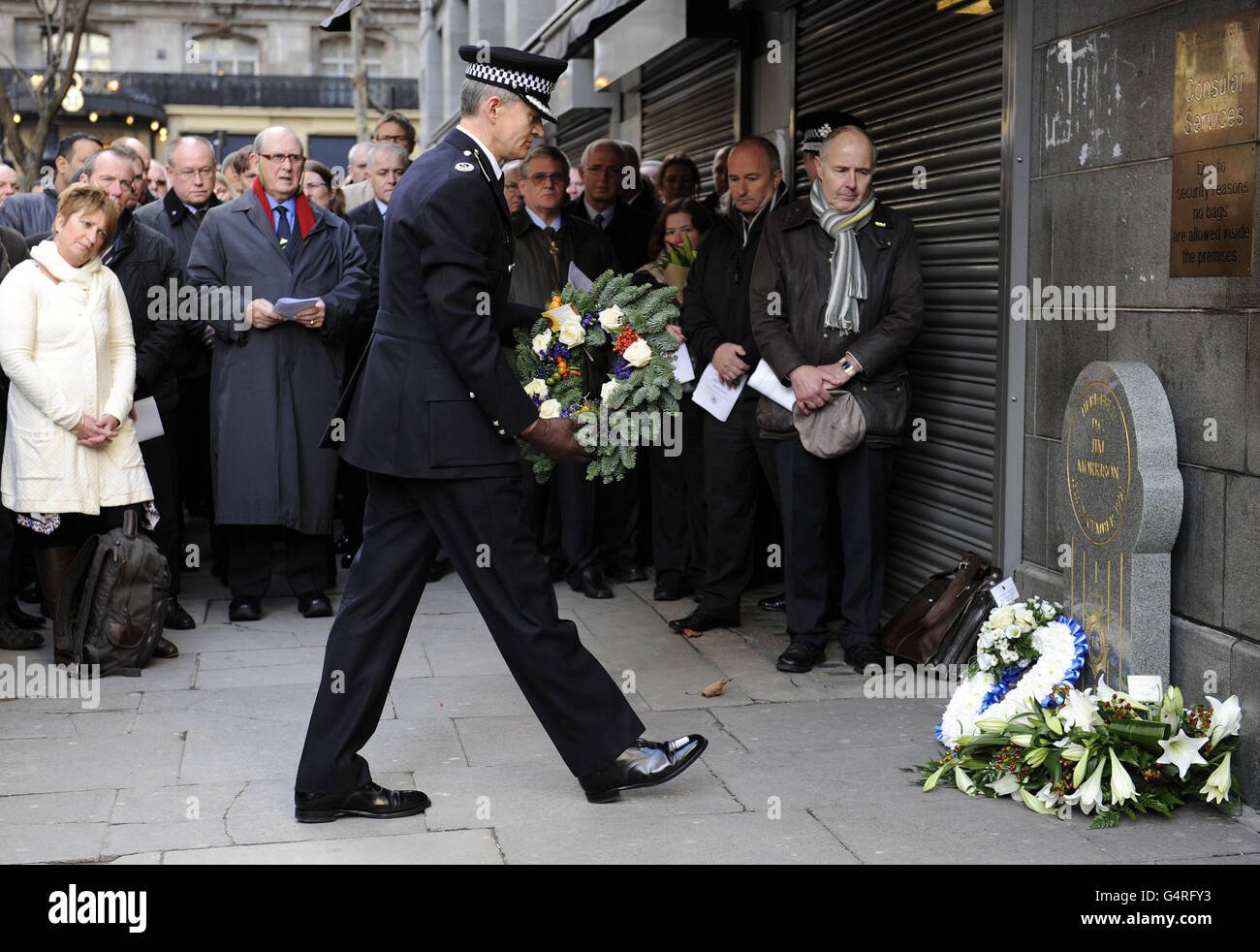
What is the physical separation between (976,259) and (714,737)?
241cm

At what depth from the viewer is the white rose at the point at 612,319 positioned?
5449 mm

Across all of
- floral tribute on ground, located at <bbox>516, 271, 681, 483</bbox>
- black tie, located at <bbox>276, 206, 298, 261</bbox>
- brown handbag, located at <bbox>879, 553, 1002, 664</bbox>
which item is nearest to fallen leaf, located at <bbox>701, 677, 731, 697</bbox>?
brown handbag, located at <bbox>879, 553, 1002, 664</bbox>

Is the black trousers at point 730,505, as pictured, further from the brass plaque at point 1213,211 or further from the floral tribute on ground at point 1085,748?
the brass plaque at point 1213,211

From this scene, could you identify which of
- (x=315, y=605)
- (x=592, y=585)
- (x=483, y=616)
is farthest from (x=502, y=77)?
(x=592, y=585)

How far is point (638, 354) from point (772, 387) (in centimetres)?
125

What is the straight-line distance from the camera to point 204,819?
15.2 ft

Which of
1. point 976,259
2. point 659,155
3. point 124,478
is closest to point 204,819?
point 124,478

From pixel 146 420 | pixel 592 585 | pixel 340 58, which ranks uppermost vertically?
pixel 340 58

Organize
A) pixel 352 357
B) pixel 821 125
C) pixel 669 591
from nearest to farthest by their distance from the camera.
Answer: pixel 821 125 < pixel 669 591 < pixel 352 357

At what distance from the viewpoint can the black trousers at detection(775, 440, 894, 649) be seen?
253 inches

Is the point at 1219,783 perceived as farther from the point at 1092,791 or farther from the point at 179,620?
the point at 179,620

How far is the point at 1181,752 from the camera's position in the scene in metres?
4.55

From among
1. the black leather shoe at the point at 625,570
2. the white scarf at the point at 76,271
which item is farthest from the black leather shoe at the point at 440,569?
the white scarf at the point at 76,271

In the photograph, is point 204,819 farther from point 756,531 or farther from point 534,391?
point 756,531
